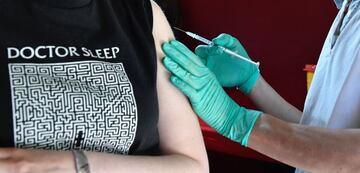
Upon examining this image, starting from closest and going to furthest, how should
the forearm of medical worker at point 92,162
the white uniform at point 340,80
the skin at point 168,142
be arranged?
1. the forearm of medical worker at point 92,162
2. the skin at point 168,142
3. the white uniform at point 340,80

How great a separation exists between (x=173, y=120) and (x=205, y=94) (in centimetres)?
21

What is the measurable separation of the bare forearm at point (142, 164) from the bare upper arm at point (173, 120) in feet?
0.08

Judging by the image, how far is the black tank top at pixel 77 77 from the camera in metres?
0.88

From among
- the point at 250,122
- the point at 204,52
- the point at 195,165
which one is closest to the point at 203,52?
the point at 204,52

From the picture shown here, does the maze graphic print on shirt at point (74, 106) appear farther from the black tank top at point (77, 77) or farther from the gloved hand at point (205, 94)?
the gloved hand at point (205, 94)

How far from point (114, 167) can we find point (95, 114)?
117 millimetres

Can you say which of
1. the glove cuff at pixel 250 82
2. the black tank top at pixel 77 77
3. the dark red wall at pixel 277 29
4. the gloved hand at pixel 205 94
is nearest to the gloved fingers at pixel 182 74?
the gloved hand at pixel 205 94

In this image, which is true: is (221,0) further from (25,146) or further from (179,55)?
(25,146)

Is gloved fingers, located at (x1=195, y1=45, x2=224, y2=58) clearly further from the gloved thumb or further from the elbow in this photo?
the elbow

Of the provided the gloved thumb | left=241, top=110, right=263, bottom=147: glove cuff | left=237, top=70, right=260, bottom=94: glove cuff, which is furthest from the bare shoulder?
left=237, top=70, right=260, bottom=94: glove cuff

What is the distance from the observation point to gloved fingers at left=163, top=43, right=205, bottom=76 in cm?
122

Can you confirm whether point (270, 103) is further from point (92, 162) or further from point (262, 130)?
point (92, 162)

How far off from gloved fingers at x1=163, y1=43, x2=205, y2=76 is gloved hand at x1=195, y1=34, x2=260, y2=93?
32 centimetres

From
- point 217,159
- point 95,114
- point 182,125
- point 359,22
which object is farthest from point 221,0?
point 95,114
